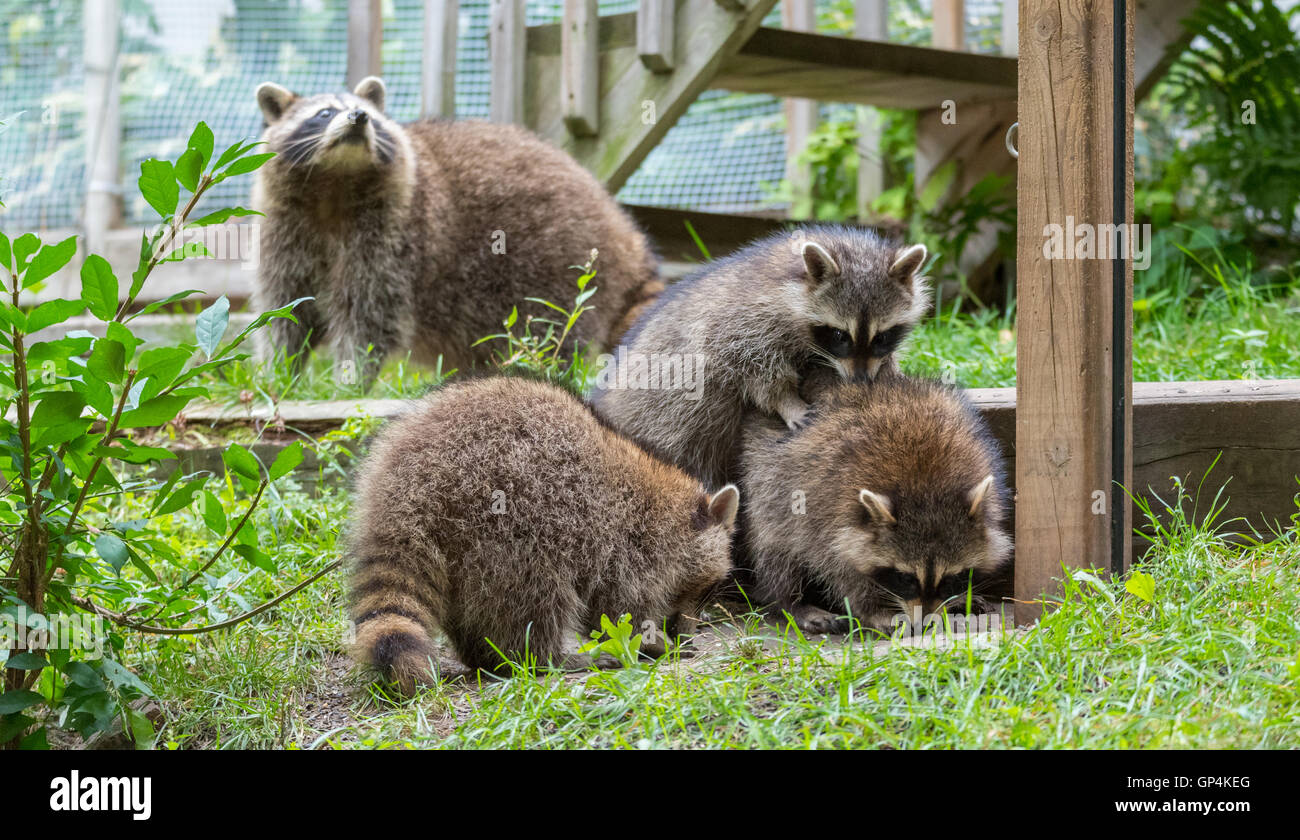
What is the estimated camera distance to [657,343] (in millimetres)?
4695

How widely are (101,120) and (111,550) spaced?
21.7 feet

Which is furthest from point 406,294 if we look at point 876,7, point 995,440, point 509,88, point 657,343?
point 876,7

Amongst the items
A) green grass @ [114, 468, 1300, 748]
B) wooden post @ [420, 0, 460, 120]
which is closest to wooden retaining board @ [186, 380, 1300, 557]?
green grass @ [114, 468, 1300, 748]

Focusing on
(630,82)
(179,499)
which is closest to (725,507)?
(179,499)

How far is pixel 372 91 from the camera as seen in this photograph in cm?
650

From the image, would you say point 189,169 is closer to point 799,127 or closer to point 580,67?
point 580,67

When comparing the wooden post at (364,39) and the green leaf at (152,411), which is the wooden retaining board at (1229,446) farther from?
the wooden post at (364,39)

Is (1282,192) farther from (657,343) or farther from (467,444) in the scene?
(467,444)

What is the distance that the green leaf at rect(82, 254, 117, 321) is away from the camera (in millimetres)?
2941

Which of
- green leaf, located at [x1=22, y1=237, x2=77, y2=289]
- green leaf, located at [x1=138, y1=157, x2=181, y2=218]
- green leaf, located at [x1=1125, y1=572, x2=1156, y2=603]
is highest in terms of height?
green leaf, located at [x1=138, y1=157, x2=181, y2=218]

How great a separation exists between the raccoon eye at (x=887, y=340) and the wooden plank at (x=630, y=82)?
Result: 8.35 ft

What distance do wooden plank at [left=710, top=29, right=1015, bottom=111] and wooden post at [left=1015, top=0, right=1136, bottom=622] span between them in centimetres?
334

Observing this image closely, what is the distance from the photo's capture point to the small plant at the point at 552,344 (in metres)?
4.99
